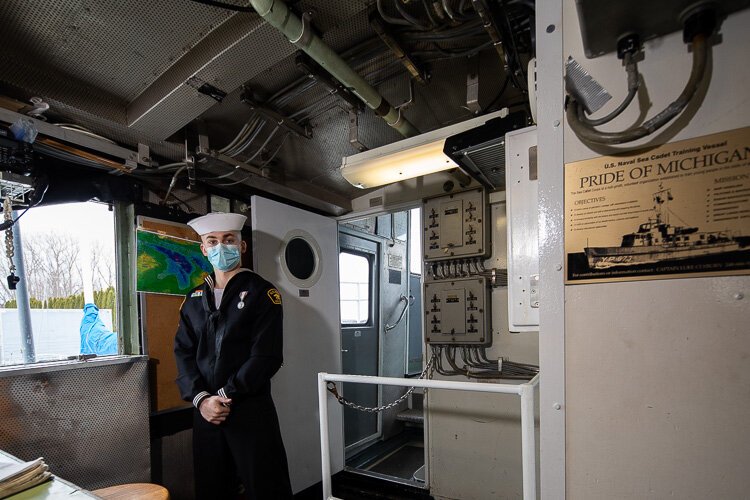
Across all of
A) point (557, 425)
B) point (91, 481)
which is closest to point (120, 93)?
point (91, 481)

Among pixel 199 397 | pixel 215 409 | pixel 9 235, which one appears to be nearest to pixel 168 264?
pixel 9 235

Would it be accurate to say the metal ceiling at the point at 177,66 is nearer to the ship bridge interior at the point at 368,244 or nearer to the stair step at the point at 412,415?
the ship bridge interior at the point at 368,244

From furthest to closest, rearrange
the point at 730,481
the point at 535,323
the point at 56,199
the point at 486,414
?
the point at 486,414, the point at 56,199, the point at 535,323, the point at 730,481

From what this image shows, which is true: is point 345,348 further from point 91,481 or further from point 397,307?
point 91,481

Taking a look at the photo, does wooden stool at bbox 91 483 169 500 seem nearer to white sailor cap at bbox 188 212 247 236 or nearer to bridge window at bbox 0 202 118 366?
bridge window at bbox 0 202 118 366

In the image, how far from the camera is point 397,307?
4.40 meters

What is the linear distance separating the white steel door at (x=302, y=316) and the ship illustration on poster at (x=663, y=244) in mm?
2309

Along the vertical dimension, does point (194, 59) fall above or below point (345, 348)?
above

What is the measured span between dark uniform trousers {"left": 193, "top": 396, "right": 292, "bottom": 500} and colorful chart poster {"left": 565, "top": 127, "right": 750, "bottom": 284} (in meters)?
1.84

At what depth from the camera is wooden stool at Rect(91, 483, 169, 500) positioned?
5.08 feet

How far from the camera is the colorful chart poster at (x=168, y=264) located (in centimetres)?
229

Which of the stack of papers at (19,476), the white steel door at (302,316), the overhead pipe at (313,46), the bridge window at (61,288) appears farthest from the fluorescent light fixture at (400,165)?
the stack of papers at (19,476)

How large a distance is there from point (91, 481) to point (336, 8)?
2753 mm

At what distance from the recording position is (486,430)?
262 centimetres
